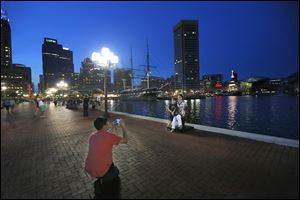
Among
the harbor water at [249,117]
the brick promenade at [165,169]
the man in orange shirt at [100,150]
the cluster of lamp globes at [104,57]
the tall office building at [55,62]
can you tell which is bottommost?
the harbor water at [249,117]

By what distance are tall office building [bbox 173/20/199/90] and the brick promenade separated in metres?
175

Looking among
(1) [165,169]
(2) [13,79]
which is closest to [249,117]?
(1) [165,169]

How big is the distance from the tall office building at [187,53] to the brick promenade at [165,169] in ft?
573

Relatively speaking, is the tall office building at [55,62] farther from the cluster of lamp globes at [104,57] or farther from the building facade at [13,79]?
the building facade at [13,79]

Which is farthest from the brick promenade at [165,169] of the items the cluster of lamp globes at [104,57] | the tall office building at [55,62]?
the tall office building at [55,62]

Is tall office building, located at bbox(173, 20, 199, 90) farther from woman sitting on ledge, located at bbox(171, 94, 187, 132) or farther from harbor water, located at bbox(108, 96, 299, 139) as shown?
woman sitting on ledge, located at bbox(171, 94, 187, 132)

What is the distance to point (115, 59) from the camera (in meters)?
18.9

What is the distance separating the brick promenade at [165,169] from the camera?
12.3 feet

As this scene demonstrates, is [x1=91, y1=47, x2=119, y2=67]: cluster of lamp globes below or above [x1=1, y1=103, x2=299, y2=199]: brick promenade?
above

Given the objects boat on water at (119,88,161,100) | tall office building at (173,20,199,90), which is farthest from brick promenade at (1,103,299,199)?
tall office building at (173,20,199,90)

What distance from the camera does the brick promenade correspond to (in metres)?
3.75

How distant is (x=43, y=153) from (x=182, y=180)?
4.96 meters

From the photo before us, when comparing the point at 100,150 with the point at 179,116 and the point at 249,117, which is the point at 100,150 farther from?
the point at 249,117

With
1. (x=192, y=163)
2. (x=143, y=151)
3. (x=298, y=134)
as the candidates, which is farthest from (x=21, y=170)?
(x=298, y=134)
